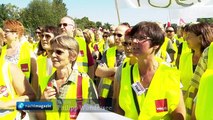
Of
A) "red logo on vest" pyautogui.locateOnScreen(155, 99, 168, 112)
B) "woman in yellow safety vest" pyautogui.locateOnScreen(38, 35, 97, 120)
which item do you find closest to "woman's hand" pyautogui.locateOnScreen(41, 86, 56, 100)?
A: "woman in yellow safety vest" pyautogui.locateOnScreen(38, 35, 97, 120)

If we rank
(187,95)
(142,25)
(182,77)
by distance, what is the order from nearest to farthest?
(142,25) < (187,95) < (182,77)

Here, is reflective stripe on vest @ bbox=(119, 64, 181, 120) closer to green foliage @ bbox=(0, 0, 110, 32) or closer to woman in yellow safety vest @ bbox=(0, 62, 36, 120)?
woman in yellow safety vest @ bbox=(0, 62, 36, 120)

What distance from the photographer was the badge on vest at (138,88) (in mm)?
2949

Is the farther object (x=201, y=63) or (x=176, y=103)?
(x=201, y=63)

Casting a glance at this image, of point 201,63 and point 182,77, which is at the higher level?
point 201,63

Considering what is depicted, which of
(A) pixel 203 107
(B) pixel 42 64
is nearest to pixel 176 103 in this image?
(A) pixel 203 107

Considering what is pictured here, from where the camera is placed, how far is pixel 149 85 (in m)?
2.97

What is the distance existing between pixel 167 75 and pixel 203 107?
4.00 feet

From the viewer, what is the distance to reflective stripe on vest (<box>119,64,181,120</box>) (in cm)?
286

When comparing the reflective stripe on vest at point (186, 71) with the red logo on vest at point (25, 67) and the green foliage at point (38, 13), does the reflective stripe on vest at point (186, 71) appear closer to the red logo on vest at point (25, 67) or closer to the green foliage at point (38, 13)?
the red logo on vest at point (25, 67)

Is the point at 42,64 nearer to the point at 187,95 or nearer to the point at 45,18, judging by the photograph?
the point at 187,95

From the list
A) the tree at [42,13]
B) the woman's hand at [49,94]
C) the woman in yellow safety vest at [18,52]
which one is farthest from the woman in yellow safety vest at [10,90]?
the tree at [42,13]

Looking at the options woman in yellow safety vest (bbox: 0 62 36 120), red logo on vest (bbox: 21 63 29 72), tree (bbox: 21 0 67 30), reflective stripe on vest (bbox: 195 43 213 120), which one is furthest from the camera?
tree (bbox: 21 0 67 30)

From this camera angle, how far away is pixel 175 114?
2945mm
